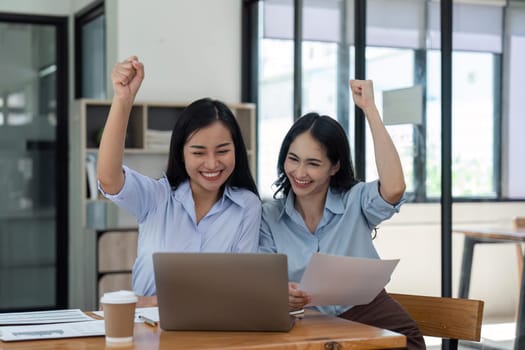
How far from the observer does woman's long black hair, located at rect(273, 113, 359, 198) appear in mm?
2617

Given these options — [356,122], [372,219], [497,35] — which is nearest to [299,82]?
[356,122]

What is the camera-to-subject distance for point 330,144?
8.60ft

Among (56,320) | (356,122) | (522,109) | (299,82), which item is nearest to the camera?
(56,320)

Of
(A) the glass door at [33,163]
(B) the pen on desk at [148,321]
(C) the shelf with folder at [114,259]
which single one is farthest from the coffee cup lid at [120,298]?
(A) the glass door at [33,163]

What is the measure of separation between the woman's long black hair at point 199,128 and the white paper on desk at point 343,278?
50cm

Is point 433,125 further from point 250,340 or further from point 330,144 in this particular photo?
point 250,340

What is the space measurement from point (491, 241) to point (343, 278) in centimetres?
159

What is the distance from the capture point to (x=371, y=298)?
232 centimetres

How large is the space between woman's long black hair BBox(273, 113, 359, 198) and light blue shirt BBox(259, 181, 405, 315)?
0.19 feet

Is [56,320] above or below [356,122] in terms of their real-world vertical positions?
below

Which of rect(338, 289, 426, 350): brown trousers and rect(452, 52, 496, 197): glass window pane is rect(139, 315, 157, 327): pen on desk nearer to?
rect(338, 289, 426, 350): brown trousers

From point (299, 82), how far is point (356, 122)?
0.71m

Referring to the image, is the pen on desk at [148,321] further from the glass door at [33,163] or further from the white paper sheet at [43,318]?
the glass door at [33,163]

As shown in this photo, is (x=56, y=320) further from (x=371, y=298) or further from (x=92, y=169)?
(x=92, y=169)
